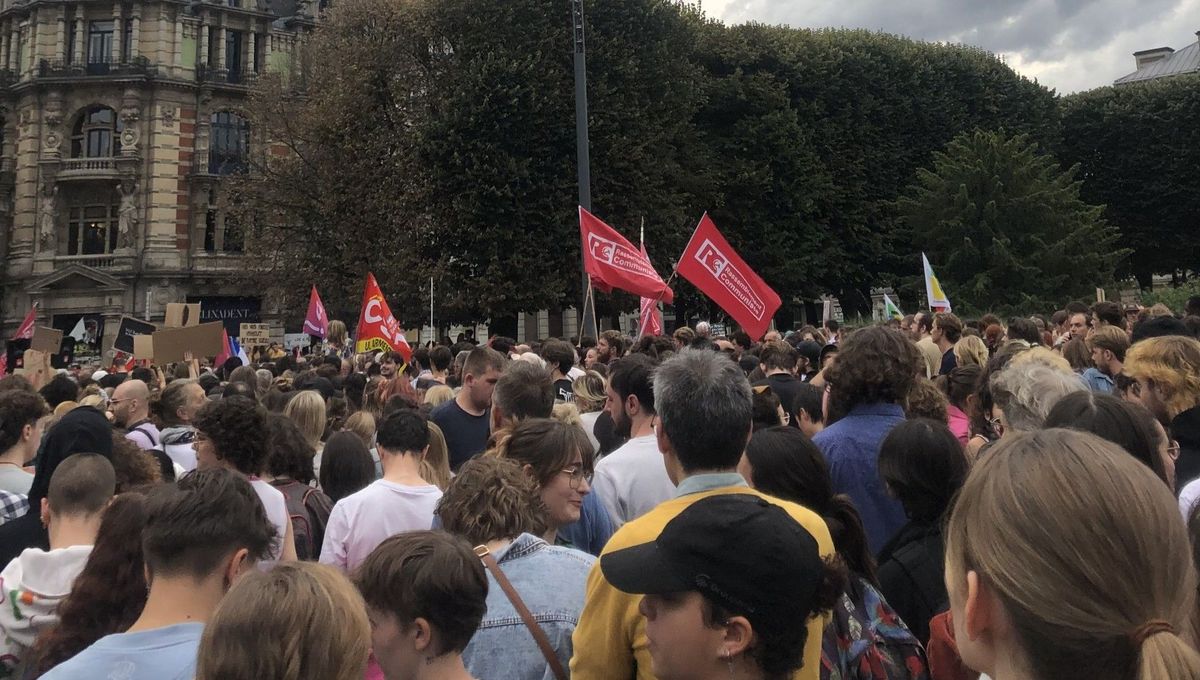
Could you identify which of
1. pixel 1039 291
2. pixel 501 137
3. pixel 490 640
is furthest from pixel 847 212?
pixel 490 640

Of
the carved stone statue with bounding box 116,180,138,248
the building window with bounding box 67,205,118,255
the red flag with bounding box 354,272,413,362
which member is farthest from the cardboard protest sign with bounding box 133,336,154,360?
the building window with bounding box 67,205,118,255

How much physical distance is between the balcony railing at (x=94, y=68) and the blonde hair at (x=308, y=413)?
3874 cm

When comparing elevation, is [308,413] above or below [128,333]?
below

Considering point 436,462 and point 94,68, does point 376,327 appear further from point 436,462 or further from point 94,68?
point 94,68

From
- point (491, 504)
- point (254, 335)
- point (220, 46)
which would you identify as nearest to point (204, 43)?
point (220, 46)

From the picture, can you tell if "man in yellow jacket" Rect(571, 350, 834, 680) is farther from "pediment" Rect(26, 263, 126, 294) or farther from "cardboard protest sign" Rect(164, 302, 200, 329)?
"pediment" Rect(26, 263, 126, 294)

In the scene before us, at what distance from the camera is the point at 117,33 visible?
39.4 meters

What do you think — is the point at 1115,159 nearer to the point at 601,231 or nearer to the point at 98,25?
the point at 601,231

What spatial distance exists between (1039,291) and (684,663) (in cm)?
2904

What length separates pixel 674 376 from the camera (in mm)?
2693

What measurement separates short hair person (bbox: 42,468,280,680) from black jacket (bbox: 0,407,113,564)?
5.35 ft

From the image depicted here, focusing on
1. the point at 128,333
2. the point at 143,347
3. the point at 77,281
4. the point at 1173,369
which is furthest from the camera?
the point at 77,281

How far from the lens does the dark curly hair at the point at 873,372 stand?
4227mm

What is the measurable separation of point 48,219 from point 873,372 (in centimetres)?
4254
